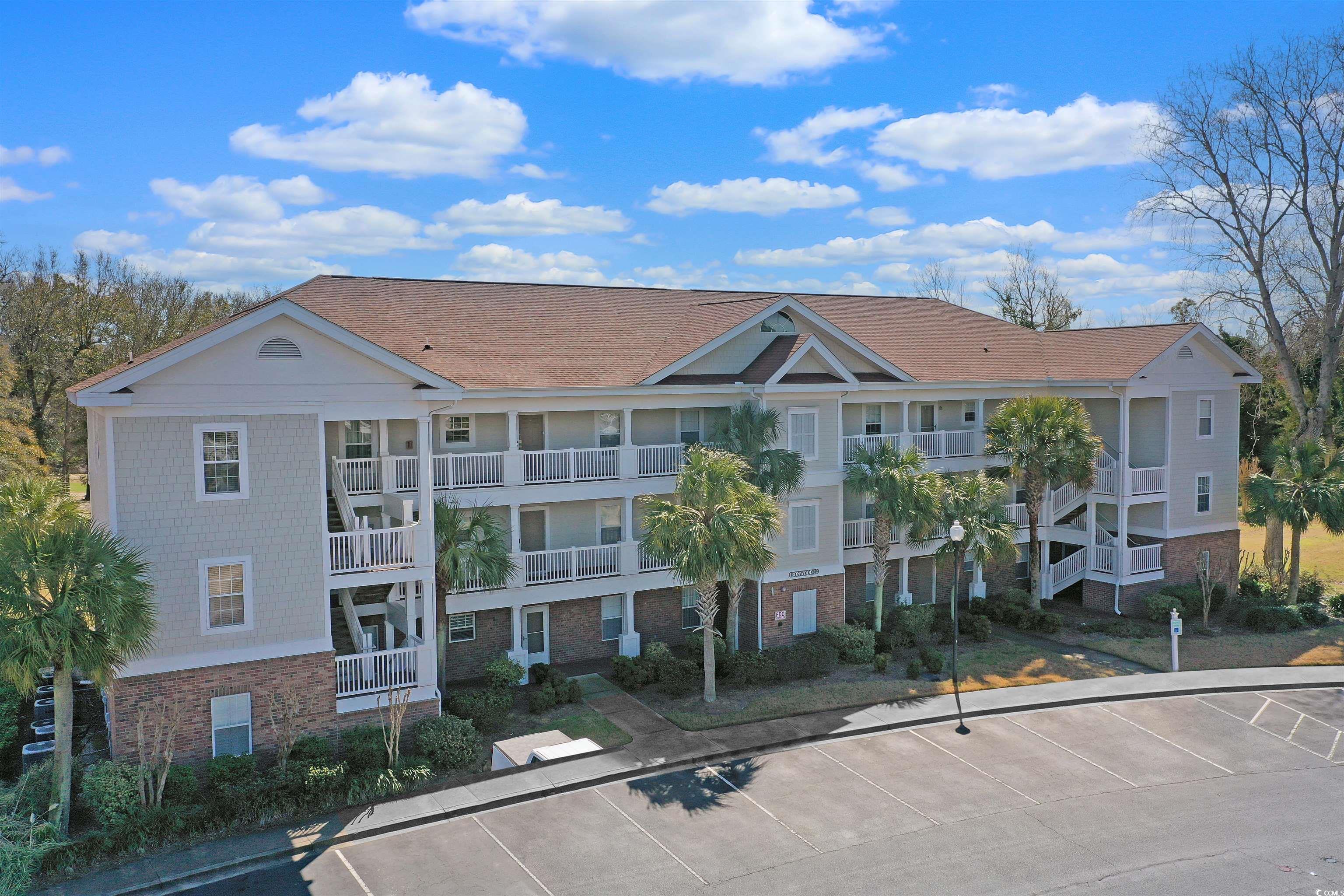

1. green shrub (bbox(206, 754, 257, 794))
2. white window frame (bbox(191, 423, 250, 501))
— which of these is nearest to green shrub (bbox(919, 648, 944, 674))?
green shrub (bbox(206, 754, 257, 794))

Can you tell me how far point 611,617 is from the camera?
2752cm

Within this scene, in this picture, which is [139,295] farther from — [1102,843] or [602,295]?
[1102,843]

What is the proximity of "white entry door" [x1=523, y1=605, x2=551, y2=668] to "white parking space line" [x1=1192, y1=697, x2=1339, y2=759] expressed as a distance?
53.9 feet

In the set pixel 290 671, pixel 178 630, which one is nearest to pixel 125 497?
A: pixel 178 630

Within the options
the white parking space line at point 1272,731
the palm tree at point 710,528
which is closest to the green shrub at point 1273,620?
the white parking space line at point 1272,731

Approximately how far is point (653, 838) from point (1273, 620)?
23.5 meters

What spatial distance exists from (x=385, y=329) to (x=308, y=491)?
775 centimetres

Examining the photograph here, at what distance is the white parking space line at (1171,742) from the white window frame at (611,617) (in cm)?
1228

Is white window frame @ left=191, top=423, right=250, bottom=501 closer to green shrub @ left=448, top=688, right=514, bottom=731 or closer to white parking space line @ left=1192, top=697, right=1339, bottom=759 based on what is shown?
green shrub @ left=448, top=688, right=514, bottom=731

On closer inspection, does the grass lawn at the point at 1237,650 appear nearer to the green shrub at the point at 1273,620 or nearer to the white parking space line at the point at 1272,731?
the green shrub at the point at 1273,620

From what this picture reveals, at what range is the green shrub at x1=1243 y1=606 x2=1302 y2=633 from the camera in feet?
101

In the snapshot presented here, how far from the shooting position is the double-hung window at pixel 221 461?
18484 millimetres

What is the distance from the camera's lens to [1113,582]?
32312mm

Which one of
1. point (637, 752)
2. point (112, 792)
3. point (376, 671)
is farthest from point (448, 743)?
point (112, 792)
